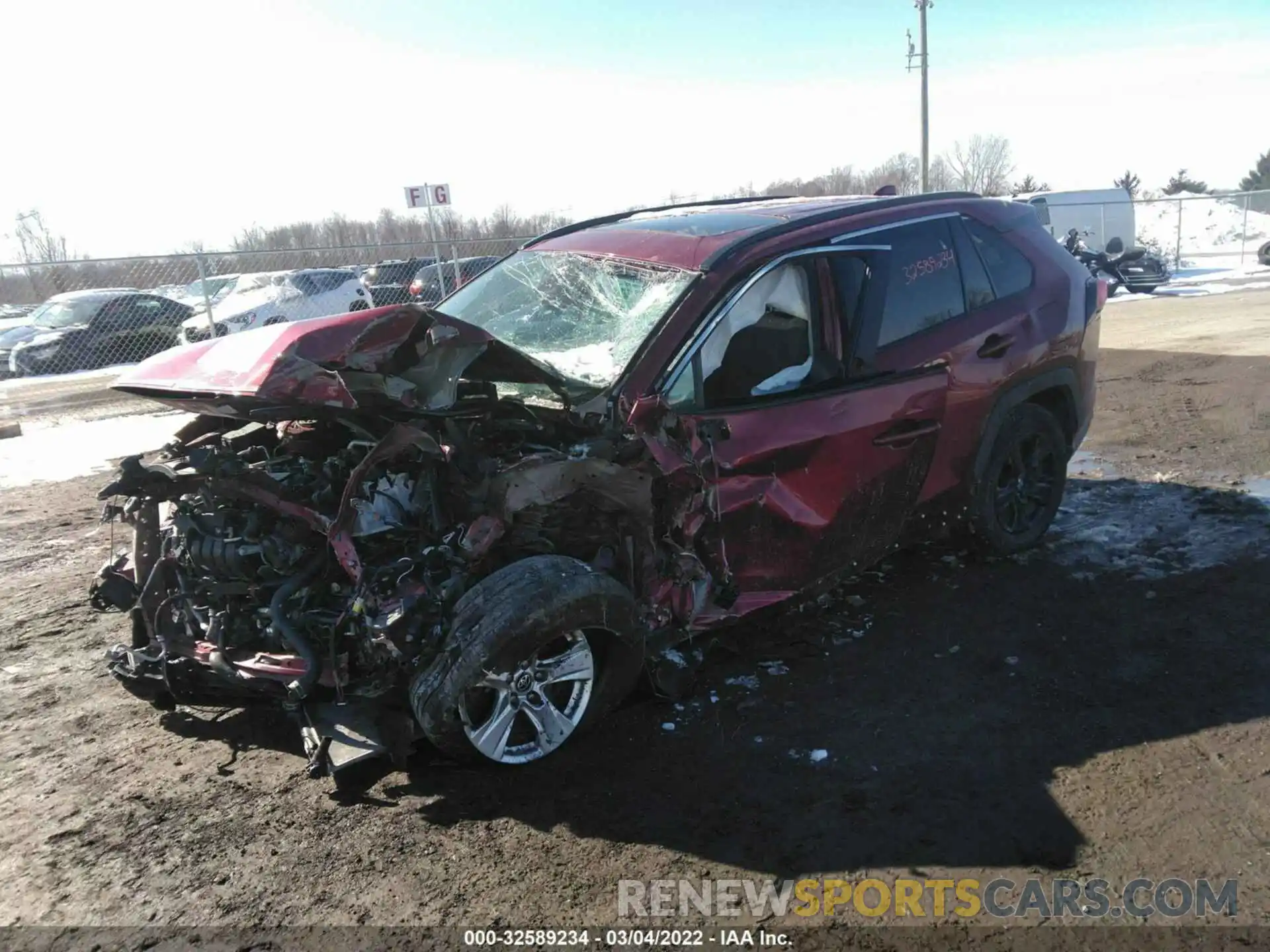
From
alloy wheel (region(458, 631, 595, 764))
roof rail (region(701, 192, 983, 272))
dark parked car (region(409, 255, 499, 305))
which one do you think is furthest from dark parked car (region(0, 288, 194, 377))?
alloy wheel (region(458, 631, 595, 764))

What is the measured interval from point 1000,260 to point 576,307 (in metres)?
2.39

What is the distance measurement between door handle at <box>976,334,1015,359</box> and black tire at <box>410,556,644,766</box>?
2380 millimetres

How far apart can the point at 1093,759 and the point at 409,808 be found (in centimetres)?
244

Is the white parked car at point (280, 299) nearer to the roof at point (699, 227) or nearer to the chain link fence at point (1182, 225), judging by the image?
the roof at point (699, 227)

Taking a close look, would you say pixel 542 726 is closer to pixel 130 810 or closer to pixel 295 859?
pixel 295 859

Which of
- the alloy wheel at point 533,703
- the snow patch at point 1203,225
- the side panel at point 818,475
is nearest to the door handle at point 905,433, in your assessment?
the side panel at point 818,475

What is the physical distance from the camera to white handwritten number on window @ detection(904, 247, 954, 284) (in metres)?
4.41

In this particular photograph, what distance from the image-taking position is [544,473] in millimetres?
3268

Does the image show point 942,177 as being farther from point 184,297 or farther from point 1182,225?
point 184,297

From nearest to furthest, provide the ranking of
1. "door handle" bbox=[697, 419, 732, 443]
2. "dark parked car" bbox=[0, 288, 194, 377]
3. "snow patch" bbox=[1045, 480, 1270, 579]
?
1. "door handle" bbox=[697, 419, 732, 443]
2. "snow patch" bbox=[1045, 480, 1270, 579]
3. "dark parked car" bbox=[0, 288, 194, 377]

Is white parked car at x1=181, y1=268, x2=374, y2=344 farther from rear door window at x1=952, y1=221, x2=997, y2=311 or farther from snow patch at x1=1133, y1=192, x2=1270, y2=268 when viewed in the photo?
snow patch at x1=1133, y1=192, x2=1270, y2=268

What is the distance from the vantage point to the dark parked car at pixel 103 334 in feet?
52.9

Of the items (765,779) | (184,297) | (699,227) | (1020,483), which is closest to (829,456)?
(699,227)

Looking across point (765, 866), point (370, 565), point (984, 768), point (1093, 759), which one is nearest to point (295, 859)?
point (370, 565)
